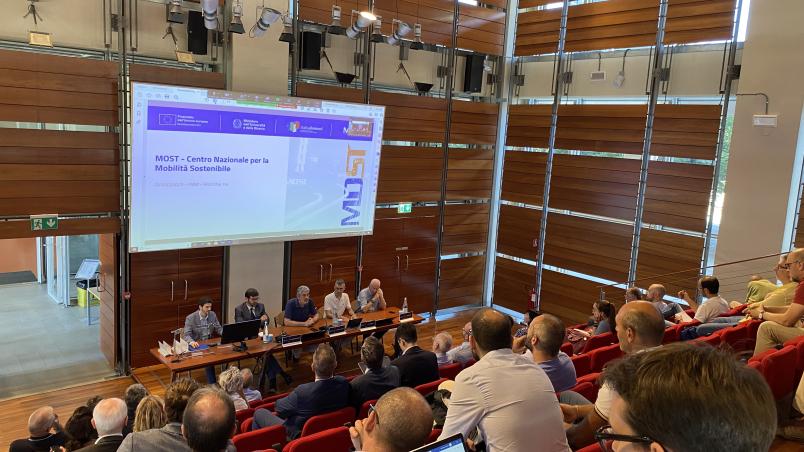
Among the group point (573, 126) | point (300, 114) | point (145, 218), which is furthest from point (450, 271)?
point (145, 218)

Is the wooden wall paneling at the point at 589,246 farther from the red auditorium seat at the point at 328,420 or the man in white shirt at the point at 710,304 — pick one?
the red auditorium seat at the point at 328,420

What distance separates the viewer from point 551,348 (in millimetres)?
3494

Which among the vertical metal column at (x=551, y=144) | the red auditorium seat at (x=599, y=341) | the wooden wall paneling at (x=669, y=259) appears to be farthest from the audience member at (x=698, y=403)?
the vertical metal column at (x=551, y=144)

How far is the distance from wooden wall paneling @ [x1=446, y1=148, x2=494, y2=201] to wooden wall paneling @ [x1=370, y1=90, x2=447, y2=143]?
525 mm

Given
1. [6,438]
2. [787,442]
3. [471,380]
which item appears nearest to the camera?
[471,380]

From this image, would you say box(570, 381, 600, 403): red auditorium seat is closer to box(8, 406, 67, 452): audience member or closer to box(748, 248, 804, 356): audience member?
box(748, 248, 804, 356): audience member

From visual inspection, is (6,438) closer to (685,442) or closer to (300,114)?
(300,114)

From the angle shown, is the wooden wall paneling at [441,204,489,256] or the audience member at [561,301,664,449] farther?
the wooden wall paneling at [441,204,489,256]

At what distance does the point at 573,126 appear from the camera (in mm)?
9328

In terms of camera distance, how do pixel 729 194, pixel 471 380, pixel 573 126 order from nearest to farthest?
pixel 471 380
pixel 729 194
pixel 573 126

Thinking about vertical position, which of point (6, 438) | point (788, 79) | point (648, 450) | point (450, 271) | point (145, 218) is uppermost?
point (788, 79)

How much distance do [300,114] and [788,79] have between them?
6110mm

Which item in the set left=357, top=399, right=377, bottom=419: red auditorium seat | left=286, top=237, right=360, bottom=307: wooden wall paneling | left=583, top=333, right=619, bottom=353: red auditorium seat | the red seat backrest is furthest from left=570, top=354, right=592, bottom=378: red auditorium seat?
left=286, top=237, right=360, bottom=307: wooden wall paneling

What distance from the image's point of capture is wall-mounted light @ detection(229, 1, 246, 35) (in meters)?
6.82
